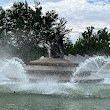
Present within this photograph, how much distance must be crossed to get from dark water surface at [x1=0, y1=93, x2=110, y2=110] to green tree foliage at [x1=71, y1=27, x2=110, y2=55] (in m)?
44.6

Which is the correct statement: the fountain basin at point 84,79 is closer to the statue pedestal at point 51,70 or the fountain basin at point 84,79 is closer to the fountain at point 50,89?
the fountain at point 50,89

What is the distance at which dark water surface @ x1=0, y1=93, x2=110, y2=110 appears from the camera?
31.5 ft

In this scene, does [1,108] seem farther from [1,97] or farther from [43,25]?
[43,25]

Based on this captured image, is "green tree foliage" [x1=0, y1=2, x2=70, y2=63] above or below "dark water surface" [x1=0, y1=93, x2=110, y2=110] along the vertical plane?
above

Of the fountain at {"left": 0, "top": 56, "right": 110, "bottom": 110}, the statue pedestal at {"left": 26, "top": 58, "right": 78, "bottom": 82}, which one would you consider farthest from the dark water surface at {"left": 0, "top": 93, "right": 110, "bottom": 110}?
the statue pedestal at {"left": 26, "top": 58, "right": 78, "bottom": 82}

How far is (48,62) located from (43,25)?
2755 cm

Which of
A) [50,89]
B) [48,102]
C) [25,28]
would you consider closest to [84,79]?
[50,89]

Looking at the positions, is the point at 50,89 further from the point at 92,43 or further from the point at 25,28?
the point at 92,43

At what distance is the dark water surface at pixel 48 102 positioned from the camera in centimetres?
959

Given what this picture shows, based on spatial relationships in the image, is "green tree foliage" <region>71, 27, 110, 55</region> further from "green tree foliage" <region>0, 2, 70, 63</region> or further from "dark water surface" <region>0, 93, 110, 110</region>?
"dark water surface" <region>0, 93, 110, 110</region>

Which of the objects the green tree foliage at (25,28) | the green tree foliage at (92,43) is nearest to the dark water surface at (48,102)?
the green tree foliage at (25,28)

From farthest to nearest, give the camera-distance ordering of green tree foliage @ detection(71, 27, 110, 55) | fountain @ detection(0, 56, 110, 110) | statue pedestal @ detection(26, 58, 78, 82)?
green tree foliage @ detection(71, 27, 110, 55), statue pedestal @ detection(26, 58, 78, 82), fountain @ detection(0, 56, 110, 110)

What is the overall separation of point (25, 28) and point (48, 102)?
33406mm

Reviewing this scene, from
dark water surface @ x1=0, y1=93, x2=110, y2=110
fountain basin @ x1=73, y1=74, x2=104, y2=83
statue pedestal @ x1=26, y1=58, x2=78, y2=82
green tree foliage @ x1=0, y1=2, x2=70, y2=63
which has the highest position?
green tree foliage @ x1=0, y1=2, x2=70, y2=63
